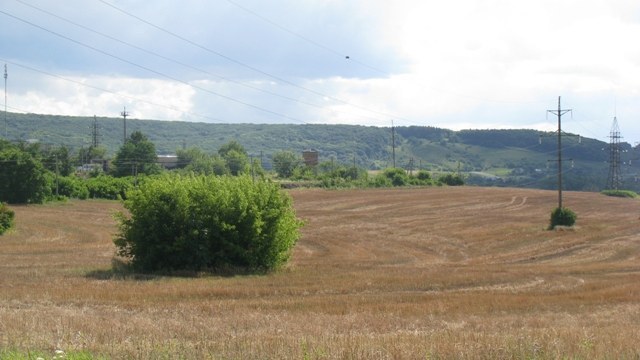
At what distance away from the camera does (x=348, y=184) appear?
139625 mm

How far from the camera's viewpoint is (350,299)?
83.3ft

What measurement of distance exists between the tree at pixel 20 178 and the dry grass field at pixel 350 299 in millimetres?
15750

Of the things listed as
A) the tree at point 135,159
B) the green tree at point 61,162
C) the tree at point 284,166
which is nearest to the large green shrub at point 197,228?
the tree at point 135,159

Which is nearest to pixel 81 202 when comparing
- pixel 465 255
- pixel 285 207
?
pixel 465 255

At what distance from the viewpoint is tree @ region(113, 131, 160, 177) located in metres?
139

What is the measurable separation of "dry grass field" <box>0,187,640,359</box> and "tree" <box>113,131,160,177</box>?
214 ft

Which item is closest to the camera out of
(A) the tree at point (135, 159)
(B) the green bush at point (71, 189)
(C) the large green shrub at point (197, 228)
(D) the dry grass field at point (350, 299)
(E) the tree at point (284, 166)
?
(D) the dry grass field at point (350, 299)

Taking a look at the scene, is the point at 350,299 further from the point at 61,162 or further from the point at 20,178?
the point at 61,162

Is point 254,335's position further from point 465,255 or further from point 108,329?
point 465,255

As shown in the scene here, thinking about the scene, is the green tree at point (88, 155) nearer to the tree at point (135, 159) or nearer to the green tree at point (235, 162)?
the tree at point (135, 159)

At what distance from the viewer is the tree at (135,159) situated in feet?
457

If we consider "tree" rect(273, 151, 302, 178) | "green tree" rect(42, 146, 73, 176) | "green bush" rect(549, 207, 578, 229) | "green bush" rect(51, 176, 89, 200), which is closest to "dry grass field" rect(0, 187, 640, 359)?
"green bush" rect(549, 207, 578, 229)

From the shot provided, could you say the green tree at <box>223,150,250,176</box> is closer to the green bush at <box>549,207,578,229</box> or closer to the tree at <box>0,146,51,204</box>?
the tree at <box>0,146,51,204</box>

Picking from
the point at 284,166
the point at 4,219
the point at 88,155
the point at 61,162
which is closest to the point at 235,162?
the point at 284,166
